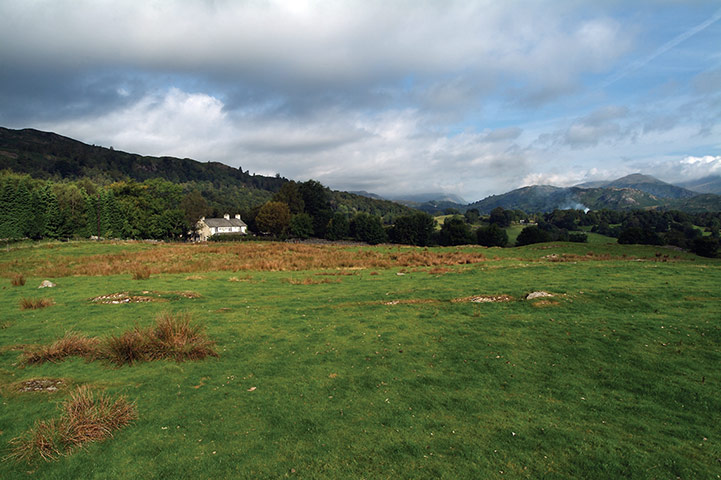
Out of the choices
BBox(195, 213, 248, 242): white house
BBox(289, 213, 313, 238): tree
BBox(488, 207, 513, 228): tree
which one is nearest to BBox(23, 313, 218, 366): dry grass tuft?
BBox(289, 213, 313, 238): tree

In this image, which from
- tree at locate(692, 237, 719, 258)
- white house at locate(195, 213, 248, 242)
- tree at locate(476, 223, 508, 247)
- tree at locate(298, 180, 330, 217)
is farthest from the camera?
tree at locate(298, 180, 330, 217)

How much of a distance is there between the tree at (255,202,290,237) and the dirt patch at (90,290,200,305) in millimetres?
82774

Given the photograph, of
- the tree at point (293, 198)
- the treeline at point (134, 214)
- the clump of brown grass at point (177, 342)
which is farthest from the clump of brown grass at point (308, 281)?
the tree at point (293, 198)

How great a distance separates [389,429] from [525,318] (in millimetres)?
9283

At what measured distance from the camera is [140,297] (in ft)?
58.7

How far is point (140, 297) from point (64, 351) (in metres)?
8.78

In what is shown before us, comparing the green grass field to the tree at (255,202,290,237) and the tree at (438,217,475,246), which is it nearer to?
the tree at (438,217,475,246)

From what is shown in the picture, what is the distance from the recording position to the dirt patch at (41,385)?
25.3ft

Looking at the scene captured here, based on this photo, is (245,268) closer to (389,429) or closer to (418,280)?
(418,280)

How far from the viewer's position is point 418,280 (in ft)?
80.4

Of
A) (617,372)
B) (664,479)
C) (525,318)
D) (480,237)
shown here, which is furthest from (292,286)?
(480,237)

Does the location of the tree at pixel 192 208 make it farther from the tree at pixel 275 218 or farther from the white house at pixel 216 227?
the tree at pixel 275 218

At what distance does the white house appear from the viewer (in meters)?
113

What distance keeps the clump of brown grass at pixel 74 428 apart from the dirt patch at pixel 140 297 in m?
12.2
